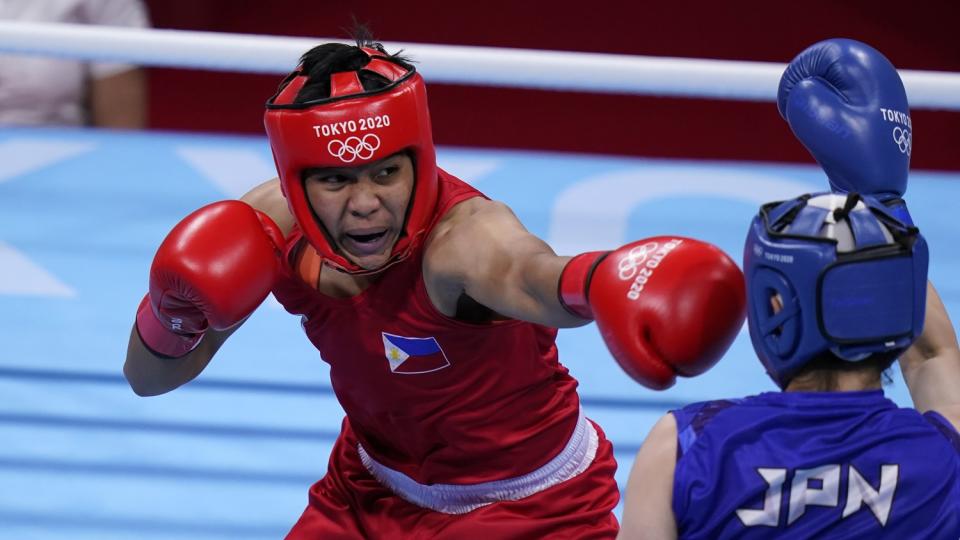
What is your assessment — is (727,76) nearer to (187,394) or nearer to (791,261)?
(187,394)

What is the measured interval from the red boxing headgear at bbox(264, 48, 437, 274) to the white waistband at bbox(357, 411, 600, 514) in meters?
0.46

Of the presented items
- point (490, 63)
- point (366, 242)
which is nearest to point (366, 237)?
point (366, 242)

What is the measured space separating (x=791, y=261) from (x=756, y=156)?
4.40 meters

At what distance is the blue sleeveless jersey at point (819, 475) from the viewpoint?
1.58m

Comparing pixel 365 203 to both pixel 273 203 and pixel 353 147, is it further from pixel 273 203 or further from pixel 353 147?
pixel 273 203

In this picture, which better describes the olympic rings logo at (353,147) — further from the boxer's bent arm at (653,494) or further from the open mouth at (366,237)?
the boxer's bent arm at (653,494)

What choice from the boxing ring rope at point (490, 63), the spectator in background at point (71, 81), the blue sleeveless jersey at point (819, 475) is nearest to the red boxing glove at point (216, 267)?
the blue sleeveless jersey at point (819, 475)

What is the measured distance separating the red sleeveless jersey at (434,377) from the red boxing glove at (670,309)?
0.48 meters

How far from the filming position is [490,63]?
3504mm

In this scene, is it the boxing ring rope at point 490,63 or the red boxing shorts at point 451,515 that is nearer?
the red boxing shorts at point 451,515

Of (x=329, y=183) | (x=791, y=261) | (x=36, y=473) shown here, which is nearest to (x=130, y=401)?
(x=36, y=473)

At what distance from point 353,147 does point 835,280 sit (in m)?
0.81

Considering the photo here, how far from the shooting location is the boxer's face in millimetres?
2084

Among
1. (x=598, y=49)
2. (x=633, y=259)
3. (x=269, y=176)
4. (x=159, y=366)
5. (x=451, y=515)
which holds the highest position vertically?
(x=633, y=259)
